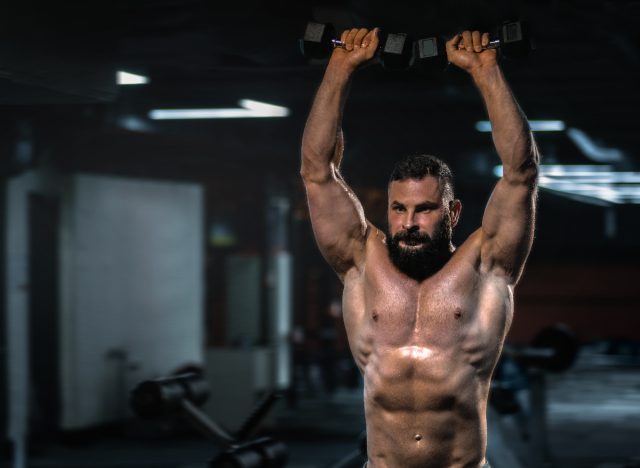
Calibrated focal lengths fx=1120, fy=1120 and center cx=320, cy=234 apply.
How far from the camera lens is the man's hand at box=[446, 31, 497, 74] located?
274 centimetres

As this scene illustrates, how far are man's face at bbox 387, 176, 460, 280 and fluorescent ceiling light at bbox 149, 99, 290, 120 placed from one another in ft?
16.0

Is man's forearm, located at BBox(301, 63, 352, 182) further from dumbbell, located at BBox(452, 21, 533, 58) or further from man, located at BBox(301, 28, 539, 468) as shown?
dumbbell, located at BBox(452, 21, 533, 58)

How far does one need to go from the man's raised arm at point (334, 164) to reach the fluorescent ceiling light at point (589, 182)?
23.9 ft

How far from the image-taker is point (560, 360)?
7.63 meters

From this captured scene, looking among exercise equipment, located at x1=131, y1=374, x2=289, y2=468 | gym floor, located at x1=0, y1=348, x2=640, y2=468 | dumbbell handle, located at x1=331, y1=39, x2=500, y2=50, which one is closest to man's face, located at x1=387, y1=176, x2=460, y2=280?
dumbbell handle, located at x1=331, y1=39, x2=500, y2=50

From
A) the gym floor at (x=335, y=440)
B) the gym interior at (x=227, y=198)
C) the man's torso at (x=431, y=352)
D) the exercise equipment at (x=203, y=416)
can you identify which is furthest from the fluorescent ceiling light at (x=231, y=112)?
the man's torso at (x=431, y=352)

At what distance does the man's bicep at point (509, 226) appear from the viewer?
2.75 meters

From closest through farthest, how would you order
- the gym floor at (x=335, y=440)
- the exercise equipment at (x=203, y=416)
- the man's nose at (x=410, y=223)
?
1. the man's nose at (x=410, y=223)
2. the exercise equipment at (x=203, y=416)
3. the gym floor at (x=335, y=440)

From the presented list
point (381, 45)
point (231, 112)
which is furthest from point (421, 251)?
point (231, 112)

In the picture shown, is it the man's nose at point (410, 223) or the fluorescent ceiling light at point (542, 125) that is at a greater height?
the fluorescent ceiling light at point (542, 125)

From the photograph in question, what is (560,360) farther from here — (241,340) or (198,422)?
(241,340)

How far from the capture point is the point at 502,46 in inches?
106

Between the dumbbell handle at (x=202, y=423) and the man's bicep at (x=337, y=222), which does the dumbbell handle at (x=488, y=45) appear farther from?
the dumbbell handle at (x=202, y=423)

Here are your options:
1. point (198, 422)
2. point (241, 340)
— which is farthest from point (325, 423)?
point (198, 422)
